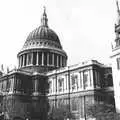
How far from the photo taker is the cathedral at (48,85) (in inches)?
2159

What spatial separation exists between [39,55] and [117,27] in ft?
114

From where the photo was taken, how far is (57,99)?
6234 cm

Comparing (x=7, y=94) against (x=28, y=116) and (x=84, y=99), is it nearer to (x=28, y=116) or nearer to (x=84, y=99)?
(x=28, y=116)

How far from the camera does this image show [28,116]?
60938 millimetres

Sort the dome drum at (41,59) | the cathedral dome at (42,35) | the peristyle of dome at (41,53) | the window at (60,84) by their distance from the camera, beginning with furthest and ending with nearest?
1. the cathedral dome at (42,35)
2. the dome drum at (41,59)
3. the peristyle of dome at (41,53)
4. the window at (60,84)

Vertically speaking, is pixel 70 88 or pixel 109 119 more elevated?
pixel 70 88

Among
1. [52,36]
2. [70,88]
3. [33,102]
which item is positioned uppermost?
[52,36]

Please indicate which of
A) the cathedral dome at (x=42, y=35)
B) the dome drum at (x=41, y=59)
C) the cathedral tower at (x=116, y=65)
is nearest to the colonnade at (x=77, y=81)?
the cathedral tower at (x=116, y=65)

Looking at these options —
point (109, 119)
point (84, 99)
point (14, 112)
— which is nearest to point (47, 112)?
point (14, 112)

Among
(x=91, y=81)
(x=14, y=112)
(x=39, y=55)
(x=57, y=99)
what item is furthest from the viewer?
(x=39, y=55)

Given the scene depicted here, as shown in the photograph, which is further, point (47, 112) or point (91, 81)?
point (47, 112)

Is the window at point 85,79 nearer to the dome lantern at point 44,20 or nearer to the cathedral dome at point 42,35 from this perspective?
the cathedral dome at point 42,35

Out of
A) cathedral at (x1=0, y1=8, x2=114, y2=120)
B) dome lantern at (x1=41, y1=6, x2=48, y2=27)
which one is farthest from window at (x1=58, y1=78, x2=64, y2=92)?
dome lantern at (x1=41, y1=6, x2=48, y2=27)

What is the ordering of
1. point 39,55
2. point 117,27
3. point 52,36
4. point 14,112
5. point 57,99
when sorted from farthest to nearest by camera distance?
point 52,36, point 39,55, point 57,99, point 14,112, point 117,27
